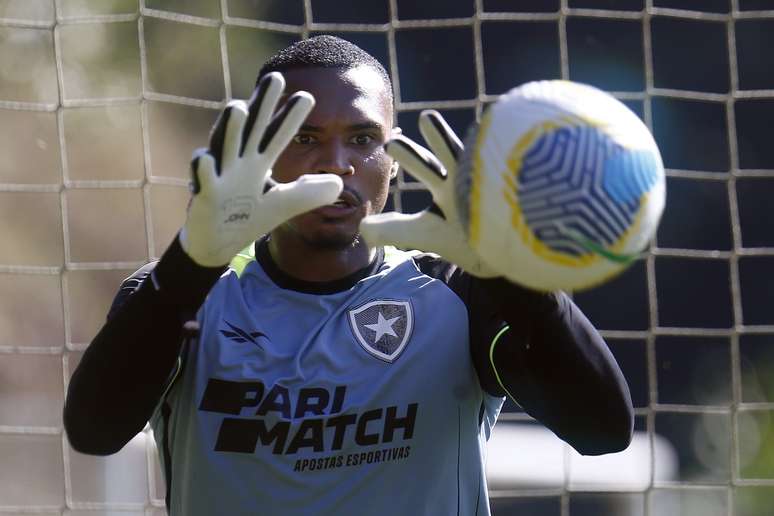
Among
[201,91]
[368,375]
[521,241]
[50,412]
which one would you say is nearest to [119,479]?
[50,412]

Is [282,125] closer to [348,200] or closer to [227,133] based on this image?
[227,133]

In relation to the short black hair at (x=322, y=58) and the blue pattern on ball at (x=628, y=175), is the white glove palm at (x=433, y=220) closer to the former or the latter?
the blue pattern on ball at (x=628, y=175)

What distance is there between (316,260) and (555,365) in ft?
1.74

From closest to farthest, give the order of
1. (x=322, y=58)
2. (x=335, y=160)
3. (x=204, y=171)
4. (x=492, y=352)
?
(x=204, y=171) < (x=492, y=352) < (x=335, y=160) < (x=322, y=58)

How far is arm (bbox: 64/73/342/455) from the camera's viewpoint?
1.76m

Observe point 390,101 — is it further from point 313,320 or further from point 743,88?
point 743,88

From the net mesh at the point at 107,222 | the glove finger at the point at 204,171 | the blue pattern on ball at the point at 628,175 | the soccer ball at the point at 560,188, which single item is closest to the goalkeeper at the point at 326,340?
the glove finger at the point at 204,171

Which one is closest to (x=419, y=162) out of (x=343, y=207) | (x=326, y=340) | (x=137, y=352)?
(x=343, y=207)

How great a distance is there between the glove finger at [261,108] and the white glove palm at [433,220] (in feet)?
0.65

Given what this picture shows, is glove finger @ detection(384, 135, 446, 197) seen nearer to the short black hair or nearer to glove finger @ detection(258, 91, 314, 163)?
glove finger @ detection(258, 91, 314, 163)

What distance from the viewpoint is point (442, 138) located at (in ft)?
5.89

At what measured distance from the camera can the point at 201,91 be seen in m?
6.54

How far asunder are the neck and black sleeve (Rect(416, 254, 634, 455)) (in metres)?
0.27

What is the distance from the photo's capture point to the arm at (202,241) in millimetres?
1764
